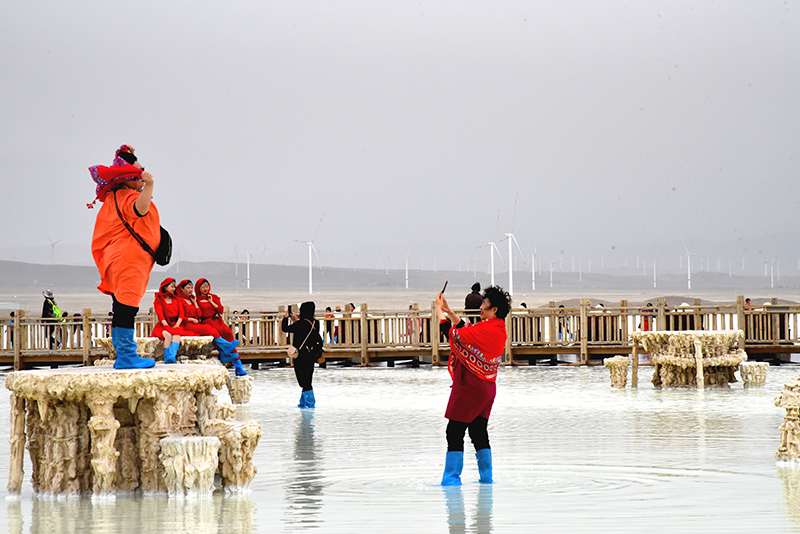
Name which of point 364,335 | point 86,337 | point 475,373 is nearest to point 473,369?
point 475,373

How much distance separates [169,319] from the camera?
48.1 feet

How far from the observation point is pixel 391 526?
6129mm

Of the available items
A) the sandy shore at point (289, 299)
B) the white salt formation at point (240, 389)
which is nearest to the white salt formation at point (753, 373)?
the white salt formation at point (240, 389)

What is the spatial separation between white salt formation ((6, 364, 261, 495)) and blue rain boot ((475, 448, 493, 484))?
1531mm

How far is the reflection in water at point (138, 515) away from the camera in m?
6.11

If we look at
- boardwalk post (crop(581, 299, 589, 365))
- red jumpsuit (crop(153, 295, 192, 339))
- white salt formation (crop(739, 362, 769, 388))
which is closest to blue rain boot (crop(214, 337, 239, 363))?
red jumpsuit (crop(153, 295, 192, 339))

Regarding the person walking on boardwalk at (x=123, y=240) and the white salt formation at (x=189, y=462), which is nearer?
the white salt formation at (x=189, y=462)

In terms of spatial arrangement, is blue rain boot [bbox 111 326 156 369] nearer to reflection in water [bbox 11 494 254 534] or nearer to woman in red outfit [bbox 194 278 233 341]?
reflection in water [bbox 11 494 254 534]

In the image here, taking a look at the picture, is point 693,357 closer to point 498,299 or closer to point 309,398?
point 309,398

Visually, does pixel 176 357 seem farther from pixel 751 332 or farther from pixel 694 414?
pixel 751 332

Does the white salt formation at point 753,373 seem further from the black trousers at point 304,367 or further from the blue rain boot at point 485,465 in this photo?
the blue rain boot at point 485,465

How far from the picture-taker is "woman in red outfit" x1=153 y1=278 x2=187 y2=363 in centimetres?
1441

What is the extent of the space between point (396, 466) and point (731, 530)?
10.7ft

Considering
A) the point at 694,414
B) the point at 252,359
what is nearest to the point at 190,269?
the point at 252,359
